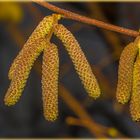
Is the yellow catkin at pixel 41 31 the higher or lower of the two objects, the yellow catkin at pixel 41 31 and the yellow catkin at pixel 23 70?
the higher

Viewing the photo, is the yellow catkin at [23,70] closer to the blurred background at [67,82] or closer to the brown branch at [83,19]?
the brown branch at [83,19]

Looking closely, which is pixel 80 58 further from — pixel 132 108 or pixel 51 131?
pixel 51 131

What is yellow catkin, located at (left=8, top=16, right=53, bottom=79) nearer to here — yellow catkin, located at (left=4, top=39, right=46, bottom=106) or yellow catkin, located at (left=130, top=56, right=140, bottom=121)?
yellow catkin, located at (left=4, top=39, right=46, bottom=106)

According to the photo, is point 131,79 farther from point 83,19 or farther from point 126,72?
point 83,19

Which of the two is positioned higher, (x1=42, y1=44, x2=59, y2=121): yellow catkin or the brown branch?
the brown branch

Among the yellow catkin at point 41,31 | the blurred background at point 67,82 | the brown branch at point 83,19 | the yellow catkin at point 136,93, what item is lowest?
the blurred background at point 67,82

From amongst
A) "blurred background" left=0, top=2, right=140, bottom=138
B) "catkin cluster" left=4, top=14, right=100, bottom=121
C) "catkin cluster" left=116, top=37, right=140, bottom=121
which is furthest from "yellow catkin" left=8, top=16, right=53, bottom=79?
"blurred background" left=0, top=2, right=140, bottom=138

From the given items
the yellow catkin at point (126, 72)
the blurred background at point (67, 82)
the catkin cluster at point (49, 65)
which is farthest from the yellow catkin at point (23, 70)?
the blurred background at point (67, 82)
